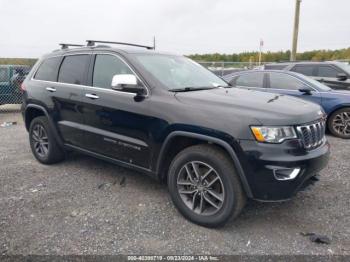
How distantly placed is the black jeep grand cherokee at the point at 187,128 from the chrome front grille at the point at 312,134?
10 mm

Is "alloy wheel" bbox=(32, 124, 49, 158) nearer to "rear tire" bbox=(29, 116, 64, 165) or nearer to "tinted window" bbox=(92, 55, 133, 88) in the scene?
"rear tire" bbox=(29, 116, 64, 165)

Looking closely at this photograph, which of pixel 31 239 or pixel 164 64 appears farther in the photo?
pixel 164 64

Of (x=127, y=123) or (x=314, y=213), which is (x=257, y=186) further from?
(x=127, y=123)

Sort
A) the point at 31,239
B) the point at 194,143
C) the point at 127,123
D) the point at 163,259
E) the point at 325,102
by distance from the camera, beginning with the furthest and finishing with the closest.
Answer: the point at 325,102 < the point at 127,123 < the point at 194,143 < the point at 31,239 < the point at 163,259

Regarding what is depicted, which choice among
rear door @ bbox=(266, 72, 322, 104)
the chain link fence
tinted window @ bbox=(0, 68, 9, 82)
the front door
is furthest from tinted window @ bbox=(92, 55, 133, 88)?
tinted window @ bbox=(0, 68, 9, 82)

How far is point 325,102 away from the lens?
22.4 feet

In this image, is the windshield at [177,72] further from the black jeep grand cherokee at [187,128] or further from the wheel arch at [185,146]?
the wheel arch at [185,146]

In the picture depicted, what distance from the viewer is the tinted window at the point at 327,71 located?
8.76 meters

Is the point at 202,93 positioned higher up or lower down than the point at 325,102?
higher up

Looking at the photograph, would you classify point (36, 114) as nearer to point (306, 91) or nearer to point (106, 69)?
point (106, 69)

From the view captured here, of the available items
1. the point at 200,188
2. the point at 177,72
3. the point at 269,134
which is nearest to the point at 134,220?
the point at 200,188

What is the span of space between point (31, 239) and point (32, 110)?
2710mm

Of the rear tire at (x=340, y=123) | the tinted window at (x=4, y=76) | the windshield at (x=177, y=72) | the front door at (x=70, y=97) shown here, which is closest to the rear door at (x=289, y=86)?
the rear tire at (x=340, y=123)

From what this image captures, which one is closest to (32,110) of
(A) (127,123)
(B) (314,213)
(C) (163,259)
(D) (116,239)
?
(A) (127,123)
